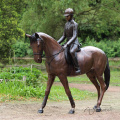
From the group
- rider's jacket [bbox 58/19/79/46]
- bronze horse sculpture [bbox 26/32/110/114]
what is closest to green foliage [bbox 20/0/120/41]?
bronze horse sculpture [bbox 26/32/110/114]

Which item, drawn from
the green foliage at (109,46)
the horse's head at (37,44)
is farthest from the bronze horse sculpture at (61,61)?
the green foliage at (109,46)

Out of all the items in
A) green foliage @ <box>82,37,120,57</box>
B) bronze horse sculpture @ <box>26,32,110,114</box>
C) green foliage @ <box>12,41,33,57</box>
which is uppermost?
bronze horse sculpture @ <box>26,32,110,114</box>

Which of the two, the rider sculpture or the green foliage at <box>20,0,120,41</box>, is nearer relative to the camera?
the rider sculpture

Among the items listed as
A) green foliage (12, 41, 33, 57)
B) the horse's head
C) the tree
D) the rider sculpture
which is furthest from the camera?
green foliage (12, 41, 33, 57)

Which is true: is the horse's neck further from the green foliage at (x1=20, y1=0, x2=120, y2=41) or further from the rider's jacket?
the green foliage at (x1=20, y1=0, x2=120, y2=41)

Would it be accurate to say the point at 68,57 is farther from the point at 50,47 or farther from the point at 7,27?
the point at 7,27

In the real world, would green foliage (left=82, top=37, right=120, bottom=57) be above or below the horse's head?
below

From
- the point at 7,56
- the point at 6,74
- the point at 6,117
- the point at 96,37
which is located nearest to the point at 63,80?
the point at 6,117

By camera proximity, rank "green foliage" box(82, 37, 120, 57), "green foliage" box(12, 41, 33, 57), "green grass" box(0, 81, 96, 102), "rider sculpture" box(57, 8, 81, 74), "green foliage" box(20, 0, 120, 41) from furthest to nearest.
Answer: "green foliage" box(12, 41, 33, 57) < "green foliage" box(82, 37, 120, 57) < "green foliage" box(20, 0, 120, 41) < "green grass" box(0, 81, 96, 102) < "rider sculpture" box(57, 8, 81, 74)

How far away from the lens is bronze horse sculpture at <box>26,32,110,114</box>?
6.81 meters

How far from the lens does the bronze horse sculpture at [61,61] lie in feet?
22.3

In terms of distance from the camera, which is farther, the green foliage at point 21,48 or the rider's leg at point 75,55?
the green foliage at point 21,48

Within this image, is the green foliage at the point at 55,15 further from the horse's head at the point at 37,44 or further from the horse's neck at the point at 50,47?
the horse's head at the point at 37,44

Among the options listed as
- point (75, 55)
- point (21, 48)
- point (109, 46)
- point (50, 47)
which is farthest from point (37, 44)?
point (21, 48)
